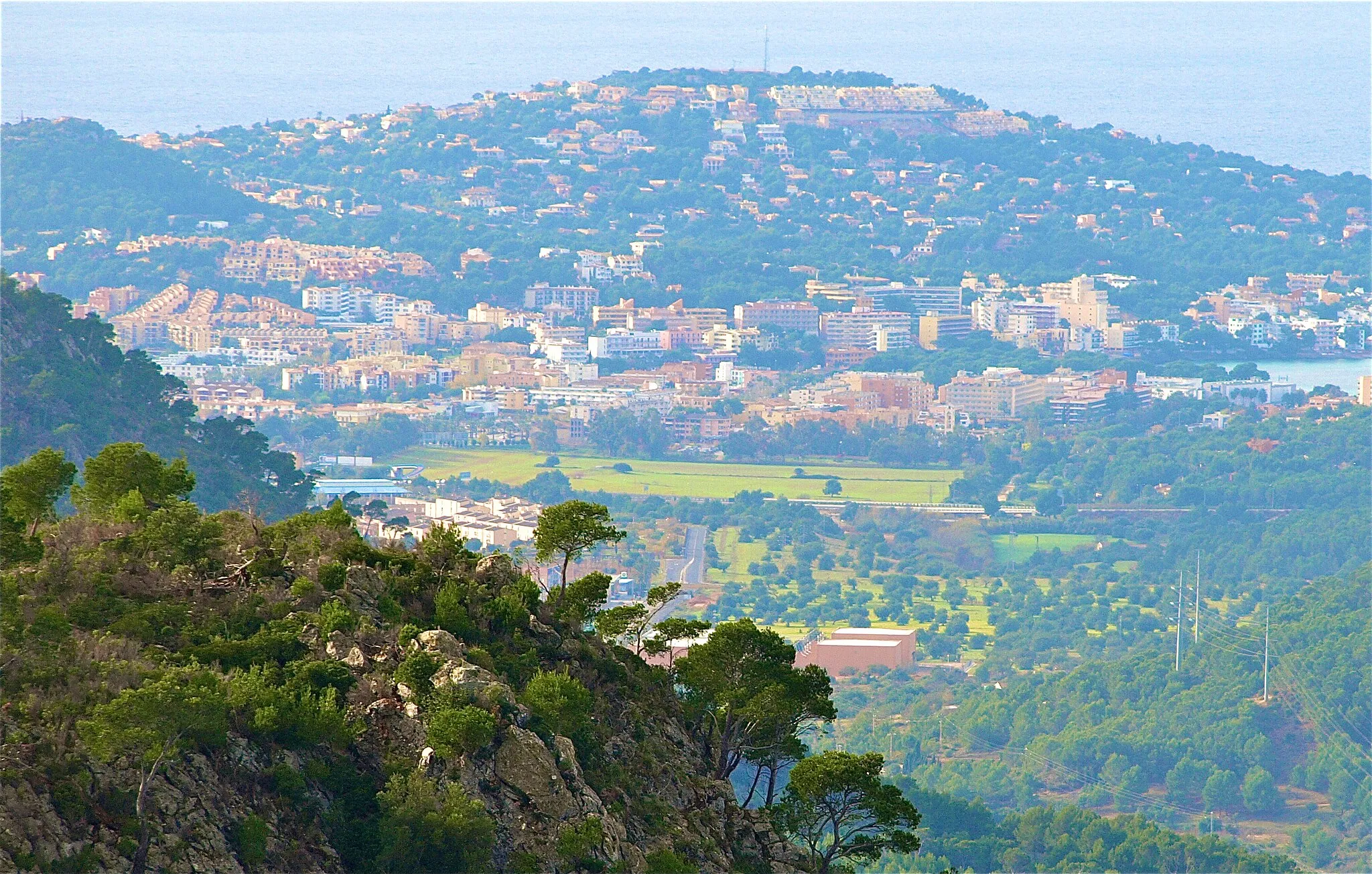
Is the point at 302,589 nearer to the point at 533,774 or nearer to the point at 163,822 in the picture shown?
the point at 533,774

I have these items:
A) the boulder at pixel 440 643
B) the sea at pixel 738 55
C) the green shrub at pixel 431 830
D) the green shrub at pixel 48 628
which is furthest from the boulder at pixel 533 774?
the sea at pixel 738 55

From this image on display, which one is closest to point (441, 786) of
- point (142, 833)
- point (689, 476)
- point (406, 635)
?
point (406, 635)

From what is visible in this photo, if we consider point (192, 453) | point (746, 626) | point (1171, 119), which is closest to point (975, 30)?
point (1171, 119)

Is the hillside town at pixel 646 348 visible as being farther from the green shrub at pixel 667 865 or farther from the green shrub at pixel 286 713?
the green shrub at pixel 667 865

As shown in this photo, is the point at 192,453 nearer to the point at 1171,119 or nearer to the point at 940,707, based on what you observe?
the point at 940,707

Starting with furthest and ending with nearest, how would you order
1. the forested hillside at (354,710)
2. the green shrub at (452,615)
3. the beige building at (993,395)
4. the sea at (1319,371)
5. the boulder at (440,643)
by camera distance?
the sea at (1319,371) < the beige building at (993,395) < the green shrub at (452,615) < the boulder at (440,643) < the forested hillside at (354,710)

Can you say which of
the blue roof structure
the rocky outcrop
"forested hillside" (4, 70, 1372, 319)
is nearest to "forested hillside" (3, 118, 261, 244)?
"forested hillside" (4, 70, 1372, 319)

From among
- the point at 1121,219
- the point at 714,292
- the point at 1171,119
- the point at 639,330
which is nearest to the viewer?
the point at 639,330
